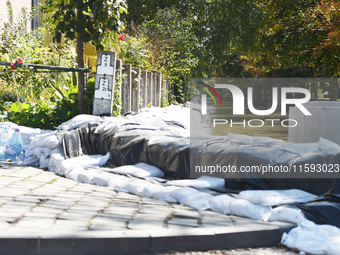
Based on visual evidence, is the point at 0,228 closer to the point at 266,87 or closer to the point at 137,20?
the point at 137,20

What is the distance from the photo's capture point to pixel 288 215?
4.83 metres

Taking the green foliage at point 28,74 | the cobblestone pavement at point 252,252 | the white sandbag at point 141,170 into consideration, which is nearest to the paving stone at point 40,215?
the cobblestone pavement at point 252,252

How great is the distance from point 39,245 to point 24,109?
7.54 meters

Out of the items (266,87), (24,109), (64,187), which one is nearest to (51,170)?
(64,187)

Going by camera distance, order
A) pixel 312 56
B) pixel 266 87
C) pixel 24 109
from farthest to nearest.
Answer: pixel 266 87 → pixel 312 56 → pixel 24 109

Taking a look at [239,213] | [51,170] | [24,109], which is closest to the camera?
[239,213]

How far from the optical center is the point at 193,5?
105 feet

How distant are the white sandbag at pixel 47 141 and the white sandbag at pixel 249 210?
407 centimetres

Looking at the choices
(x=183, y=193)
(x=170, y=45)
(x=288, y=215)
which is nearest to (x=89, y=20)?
(x=183, y=193)

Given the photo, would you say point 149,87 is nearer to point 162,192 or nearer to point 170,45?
point 170,45

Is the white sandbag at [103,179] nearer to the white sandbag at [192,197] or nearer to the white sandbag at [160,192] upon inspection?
the white sandbag at [160,192]

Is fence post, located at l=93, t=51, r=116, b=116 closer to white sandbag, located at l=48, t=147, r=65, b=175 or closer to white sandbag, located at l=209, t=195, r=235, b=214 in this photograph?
white sandbag, located at l=48, t=147, r=65, b=175

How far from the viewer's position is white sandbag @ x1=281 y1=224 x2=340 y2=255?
4.22 m

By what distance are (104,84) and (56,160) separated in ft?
10.5
